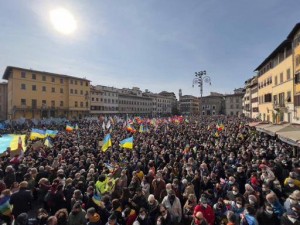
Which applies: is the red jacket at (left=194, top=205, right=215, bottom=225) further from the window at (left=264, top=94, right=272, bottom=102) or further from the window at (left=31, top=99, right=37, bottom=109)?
the window at (left=31, top=99, right=37, bottom=109)

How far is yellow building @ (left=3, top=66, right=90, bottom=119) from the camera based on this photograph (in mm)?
54812

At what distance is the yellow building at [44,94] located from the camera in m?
54.8

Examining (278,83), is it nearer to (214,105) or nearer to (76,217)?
(76,217)

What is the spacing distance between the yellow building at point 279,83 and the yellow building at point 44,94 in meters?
48.3

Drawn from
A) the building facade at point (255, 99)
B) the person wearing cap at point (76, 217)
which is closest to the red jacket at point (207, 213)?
the person wearing cap at point (76, 217)

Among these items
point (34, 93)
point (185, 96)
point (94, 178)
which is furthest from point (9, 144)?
point (185, 96)

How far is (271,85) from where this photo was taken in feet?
131

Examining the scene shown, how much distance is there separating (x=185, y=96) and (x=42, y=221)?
159 m

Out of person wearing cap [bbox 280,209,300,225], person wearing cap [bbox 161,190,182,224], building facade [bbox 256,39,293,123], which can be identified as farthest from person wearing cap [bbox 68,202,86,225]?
building facade [bbox 256,39,293,123]

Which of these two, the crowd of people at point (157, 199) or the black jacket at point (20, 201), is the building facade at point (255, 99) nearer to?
the crowd of people at point (157, 199)

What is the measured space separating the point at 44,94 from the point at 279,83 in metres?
52.5

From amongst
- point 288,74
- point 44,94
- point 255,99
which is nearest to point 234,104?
point 255,99

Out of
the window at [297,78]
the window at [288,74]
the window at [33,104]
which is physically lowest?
the window at [33,104]

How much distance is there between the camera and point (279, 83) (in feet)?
113
